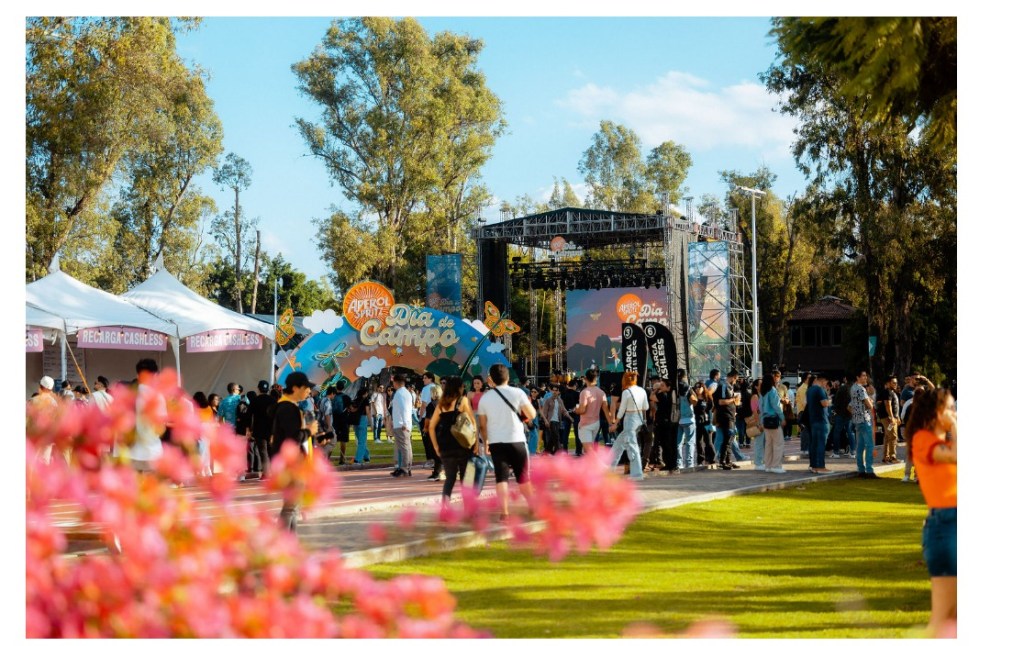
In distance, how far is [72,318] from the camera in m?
21.1

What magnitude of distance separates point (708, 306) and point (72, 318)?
20.8 metres

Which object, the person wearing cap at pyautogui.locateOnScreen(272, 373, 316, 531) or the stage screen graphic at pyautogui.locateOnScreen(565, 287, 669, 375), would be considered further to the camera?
the stage screen graphic at pyautogui.locateOnScreen(565, 287, 669, 375)

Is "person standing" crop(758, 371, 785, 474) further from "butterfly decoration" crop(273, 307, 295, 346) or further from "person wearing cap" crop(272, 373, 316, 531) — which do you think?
"butterfly decoration" crop(273, 307, 295, 346)

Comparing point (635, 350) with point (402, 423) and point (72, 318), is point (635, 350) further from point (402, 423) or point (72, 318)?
point (72, 318)

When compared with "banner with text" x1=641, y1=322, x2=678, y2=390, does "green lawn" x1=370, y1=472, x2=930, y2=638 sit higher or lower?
lower

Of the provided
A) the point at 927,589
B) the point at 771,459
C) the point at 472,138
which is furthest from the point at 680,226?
the point at 927,589

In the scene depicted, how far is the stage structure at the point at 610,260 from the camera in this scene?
35.7 meters

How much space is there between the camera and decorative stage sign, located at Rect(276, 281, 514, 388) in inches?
1105

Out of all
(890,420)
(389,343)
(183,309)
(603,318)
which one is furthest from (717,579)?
(603,318)

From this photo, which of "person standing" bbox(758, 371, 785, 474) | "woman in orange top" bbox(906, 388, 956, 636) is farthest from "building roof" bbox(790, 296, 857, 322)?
"woman in orange top" bbox(906, 388, 956, 636)

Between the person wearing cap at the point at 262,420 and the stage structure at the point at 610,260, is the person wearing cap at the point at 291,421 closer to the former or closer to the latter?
the person wearing cap at the point at 262,420

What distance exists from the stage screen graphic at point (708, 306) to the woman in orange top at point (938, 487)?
97.9 feet

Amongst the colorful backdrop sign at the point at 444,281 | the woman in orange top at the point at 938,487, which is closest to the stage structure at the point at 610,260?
the colorful backdrop sign at the point at 444,281

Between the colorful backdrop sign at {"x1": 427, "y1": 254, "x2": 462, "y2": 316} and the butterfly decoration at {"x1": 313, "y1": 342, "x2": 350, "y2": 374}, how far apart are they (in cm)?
995
